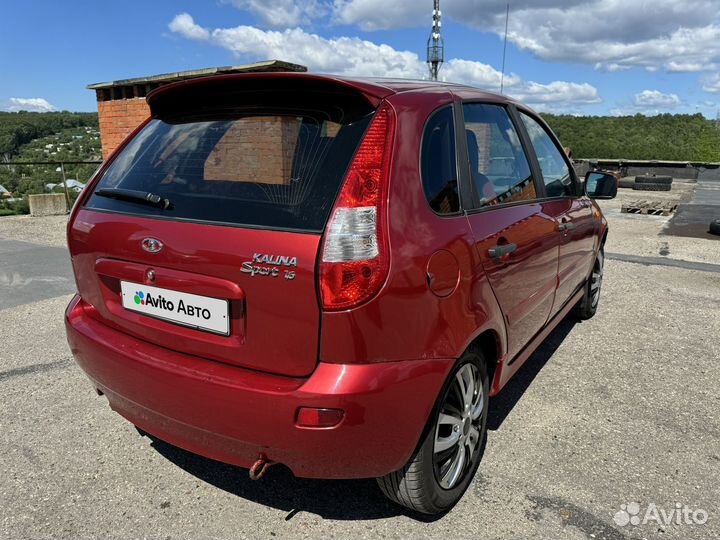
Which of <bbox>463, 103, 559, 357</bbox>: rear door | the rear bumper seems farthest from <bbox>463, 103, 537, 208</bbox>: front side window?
the rear bumper

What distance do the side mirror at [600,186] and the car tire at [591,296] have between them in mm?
833

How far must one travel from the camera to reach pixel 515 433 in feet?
9.34

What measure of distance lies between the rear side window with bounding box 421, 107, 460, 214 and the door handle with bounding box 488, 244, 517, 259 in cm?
28

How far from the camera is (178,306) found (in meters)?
1.93

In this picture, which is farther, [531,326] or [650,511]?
[531,326]

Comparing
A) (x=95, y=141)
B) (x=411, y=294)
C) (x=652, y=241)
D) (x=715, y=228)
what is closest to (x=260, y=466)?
(x=411, y=294)

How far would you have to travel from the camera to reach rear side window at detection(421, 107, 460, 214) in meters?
1.94

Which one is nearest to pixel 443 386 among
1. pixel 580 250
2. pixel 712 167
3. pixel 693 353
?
pixel 580 250

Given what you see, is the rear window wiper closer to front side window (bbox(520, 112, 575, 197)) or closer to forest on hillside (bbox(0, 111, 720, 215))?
front side window (bbox(520, 112, 575, 197))

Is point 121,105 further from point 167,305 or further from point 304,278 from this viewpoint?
point 304,278

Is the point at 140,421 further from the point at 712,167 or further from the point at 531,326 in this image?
the point at 712,167

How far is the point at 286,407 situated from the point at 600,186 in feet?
10.6

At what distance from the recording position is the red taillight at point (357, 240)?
5.44ft

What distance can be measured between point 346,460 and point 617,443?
5.66 feet
